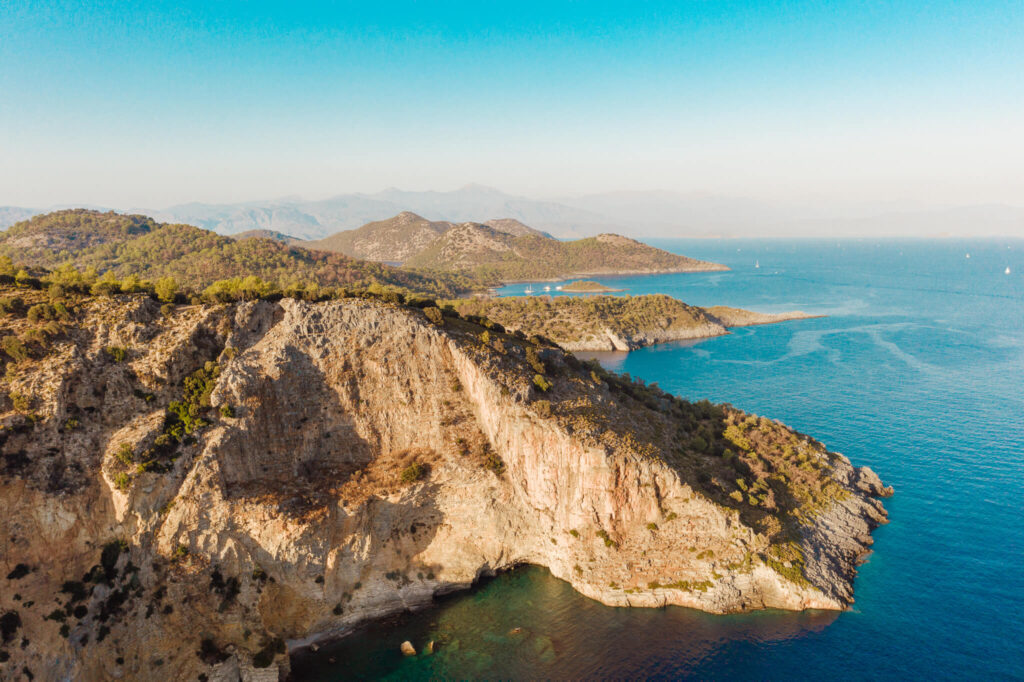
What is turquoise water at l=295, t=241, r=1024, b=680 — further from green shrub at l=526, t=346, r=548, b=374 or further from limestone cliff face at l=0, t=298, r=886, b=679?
green shrub at l=526, t=346, r=548, b=374

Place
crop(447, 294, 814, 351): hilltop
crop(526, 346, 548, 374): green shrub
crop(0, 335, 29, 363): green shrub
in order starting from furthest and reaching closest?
crop(447, 294, 814, 351): hilltop < crop(526, 346, 548, 374): green shrub < crop(0, 335, 29, 363): green shrub

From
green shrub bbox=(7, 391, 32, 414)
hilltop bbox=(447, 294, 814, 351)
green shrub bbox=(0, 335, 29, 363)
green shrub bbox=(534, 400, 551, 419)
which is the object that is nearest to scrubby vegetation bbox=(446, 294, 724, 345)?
hilltop bbox=(447, 294, 814, 351)

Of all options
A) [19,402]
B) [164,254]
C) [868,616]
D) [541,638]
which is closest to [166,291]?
[19,402]

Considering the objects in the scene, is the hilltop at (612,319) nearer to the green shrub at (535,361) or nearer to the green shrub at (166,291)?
the green shrub at (535,361)

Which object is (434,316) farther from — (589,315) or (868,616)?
(589,315)

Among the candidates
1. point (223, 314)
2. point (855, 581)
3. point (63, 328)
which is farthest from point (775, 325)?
point (63, 328)

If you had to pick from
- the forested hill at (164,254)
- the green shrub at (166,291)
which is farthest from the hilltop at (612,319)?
the green shrub at (166,291)
